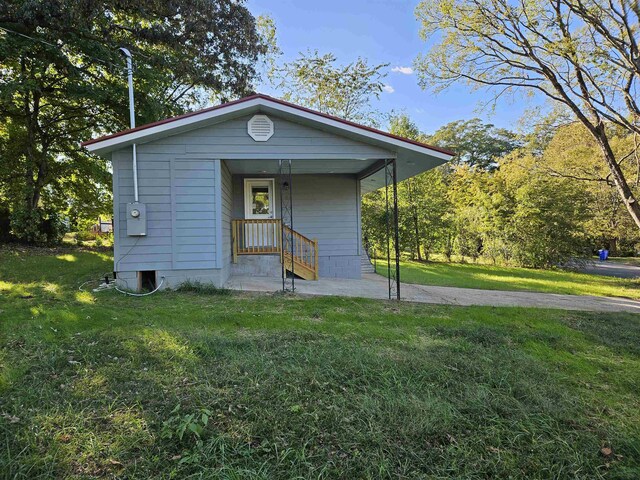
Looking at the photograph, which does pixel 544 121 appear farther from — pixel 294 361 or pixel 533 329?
pixel 294 361

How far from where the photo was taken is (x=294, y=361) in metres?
3.03

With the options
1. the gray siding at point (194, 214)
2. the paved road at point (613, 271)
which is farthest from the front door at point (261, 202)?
the paved road at point (613, 271)

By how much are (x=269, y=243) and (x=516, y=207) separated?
1237 cm

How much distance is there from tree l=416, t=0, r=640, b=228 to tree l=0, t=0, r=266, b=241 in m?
7.54

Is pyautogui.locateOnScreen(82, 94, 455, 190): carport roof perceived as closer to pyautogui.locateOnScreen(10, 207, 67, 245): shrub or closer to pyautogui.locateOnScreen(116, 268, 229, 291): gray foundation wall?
pyautogui.locateOnScreen(116, 268, 229, 291): gray foundation wall

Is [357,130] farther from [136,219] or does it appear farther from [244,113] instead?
[136,219]

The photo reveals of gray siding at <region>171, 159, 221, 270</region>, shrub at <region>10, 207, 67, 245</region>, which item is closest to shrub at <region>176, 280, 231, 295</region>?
gray siding at <region>171, 159, 221, 270</region>

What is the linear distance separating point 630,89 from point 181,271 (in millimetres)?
12824

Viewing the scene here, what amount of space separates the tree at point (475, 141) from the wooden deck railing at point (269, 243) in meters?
32.1

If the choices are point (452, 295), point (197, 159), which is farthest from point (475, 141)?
point (197, 159)

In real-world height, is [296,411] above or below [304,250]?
below

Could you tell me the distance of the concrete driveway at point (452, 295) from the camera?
21.6ft

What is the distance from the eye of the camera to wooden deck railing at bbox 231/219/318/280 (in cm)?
893

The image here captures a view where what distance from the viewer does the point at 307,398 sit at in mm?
2402
